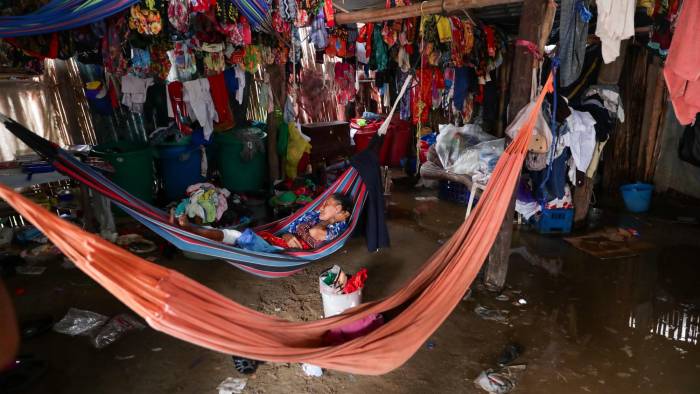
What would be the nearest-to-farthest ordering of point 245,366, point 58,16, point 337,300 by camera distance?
point 245,366
point 337,300
point 58,16

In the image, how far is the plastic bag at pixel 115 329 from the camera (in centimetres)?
231

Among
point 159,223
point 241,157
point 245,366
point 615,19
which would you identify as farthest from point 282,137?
point 615,19

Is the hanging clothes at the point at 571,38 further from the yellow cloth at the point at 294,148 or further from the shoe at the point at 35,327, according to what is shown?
the shoe at the point at 35,327

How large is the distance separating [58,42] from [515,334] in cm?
370

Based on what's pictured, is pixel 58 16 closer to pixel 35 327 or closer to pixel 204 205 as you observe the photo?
pixel 204 205

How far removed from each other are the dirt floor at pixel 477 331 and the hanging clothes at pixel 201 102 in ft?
5.29

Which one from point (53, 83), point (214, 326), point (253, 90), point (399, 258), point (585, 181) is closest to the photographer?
point (214, 326)

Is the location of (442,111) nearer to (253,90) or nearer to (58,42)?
(253,90)

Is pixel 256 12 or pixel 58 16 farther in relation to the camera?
pixel 256 12

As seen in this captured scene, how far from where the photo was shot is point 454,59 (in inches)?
158

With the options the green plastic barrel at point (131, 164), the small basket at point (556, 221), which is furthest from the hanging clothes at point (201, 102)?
the small basket at point (556, 221)

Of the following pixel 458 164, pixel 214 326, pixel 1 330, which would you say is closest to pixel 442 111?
pixel 458 164

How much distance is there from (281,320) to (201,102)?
10.6 feet

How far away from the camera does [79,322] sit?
248 cm
